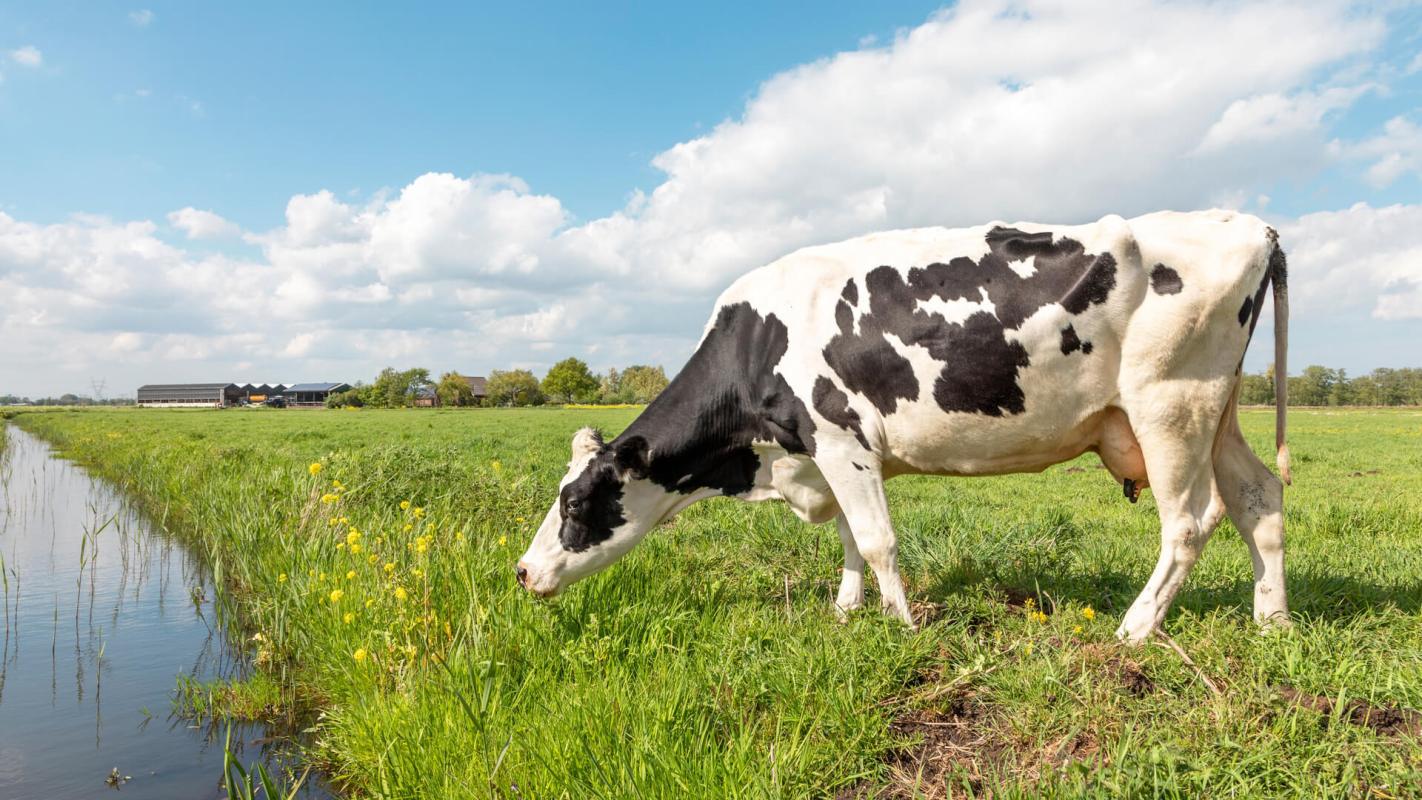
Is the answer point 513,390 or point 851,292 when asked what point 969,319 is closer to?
point 851,292

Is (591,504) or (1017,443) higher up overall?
(1017,443)

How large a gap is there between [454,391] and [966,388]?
122496mm

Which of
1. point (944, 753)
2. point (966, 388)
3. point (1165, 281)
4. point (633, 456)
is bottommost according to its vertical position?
point (944, 753)

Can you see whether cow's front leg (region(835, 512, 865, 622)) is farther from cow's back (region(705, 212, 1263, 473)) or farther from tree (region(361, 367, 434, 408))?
tree (region(361, 367, 434, 408))

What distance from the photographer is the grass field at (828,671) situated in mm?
3236

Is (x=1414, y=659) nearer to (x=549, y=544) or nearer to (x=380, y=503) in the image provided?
(x=549, y=544)

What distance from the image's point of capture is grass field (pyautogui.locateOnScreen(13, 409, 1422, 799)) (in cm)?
324

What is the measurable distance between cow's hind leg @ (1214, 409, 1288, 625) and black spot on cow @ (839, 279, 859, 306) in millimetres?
2217

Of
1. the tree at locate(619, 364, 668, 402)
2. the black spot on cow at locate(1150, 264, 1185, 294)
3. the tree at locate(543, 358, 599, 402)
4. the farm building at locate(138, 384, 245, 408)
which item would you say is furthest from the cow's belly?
the farm building at locate(138, 384, 245, 408)

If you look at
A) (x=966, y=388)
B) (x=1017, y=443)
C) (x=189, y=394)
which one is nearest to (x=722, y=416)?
(x=966, y=388)

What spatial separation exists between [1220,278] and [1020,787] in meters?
2.85

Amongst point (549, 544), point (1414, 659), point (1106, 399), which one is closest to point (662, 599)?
point (549, 544)

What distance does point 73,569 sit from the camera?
1027 cm

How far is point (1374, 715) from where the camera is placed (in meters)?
3.40
